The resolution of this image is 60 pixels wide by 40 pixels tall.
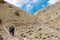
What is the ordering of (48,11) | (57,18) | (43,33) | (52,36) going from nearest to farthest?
1. (52,36)
2. (43,33)
3. (57,18)
4. (48,11)

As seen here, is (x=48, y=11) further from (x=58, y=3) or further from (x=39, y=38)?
(x=39, y=38)

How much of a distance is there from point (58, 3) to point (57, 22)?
39.3 ft

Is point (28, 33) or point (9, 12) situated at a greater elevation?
point (9, 12)

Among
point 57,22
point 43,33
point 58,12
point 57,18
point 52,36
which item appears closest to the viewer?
point 52,36

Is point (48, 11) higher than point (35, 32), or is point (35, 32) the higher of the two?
point (48, 11)

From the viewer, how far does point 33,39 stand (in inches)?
1007

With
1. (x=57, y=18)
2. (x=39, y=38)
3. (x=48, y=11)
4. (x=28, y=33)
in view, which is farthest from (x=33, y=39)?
(x=48, y=11)

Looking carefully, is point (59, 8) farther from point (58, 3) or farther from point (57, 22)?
point (57, 22)

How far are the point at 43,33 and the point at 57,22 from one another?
10.8 m

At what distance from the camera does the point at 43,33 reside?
27.5 meters

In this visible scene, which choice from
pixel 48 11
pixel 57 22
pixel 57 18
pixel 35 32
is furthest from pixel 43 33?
pixel 48 11

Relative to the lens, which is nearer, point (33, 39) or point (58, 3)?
point (33, 39)

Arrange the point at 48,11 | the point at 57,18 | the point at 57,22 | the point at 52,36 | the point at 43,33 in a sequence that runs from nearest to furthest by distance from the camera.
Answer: the point at 52,36, the point at 43,33, the point at 57,22, the point at 57,18, the point at 48,11

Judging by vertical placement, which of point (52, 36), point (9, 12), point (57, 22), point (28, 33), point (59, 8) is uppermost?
point (59, 8)
